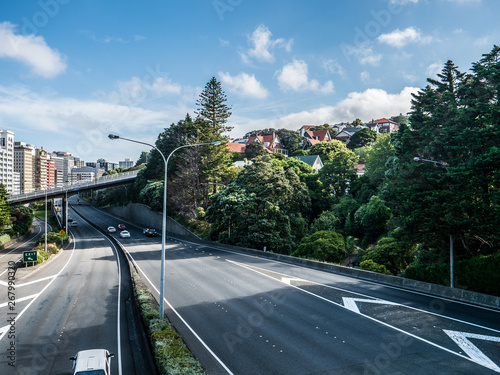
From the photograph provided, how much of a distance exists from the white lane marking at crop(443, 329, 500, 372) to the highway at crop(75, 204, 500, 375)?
3cm

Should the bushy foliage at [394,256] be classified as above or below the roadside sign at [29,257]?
above

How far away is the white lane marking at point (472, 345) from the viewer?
10.8 m

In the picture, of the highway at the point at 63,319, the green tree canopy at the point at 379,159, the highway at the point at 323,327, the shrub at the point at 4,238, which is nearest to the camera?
the highway at the point at 323,327

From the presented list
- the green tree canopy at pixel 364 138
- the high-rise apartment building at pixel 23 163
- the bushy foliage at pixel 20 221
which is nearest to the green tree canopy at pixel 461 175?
the bushy foliage at pixel 20 221

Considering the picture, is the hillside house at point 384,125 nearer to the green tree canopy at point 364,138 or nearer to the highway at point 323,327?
the green tree canopy at point 364,138

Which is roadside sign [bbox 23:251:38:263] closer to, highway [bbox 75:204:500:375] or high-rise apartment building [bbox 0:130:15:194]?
highway [bbox 75:204:500:375]

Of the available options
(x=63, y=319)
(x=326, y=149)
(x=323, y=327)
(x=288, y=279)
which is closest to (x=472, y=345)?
(x=323, y=327)

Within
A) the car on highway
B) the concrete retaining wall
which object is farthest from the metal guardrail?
the car on highway

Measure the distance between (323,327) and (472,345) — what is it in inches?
215

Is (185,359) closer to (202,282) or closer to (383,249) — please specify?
(202,282)

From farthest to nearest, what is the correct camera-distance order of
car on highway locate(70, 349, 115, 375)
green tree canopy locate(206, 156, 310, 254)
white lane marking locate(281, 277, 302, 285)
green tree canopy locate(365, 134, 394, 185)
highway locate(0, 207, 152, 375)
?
green tree canopy locate(365, 134, 394, 185) < green tree canopy locate(206, 156, 310, 254) < white lane marking locate(281, 277, 302, 285) < highway locate(0, 207, 152, 375) < car on highway locate(70, 349, 115, 375)

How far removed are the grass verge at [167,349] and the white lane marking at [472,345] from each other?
9265mm

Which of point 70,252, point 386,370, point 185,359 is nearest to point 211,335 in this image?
point 185,359

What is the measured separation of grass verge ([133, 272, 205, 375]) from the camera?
9.73m
